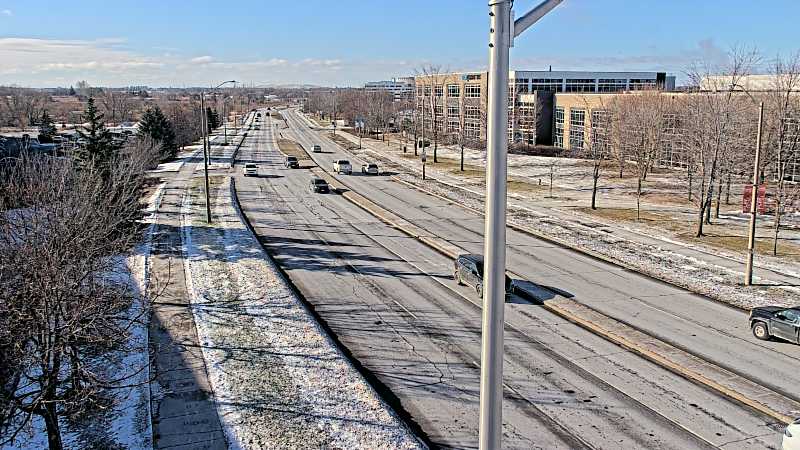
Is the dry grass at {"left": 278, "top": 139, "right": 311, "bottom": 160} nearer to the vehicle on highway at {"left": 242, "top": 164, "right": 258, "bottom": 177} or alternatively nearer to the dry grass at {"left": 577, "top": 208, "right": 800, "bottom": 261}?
the vehicle on highway at {"left": 242, "top": 164, "right": 258, "bottom": 177}

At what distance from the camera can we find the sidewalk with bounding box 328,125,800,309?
23750mm

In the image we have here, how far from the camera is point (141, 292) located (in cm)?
2289

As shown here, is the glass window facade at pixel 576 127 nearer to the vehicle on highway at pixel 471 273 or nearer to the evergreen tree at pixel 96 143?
the vehicle on highway at pixel 471 273

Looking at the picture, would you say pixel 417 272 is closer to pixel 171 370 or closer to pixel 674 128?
pixel 171 370

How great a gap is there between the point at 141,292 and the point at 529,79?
7556cm

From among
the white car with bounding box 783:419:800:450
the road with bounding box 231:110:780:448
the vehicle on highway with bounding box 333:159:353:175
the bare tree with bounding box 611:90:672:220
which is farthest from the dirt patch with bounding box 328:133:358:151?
the white car with bounding box 783:419:800:450

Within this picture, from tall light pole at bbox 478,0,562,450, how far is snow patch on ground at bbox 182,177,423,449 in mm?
7744

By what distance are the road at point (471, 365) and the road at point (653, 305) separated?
1.24m

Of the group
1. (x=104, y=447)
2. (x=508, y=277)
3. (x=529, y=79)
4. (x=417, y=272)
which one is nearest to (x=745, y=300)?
(x=508, y=277)

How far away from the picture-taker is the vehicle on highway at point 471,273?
77.8ft

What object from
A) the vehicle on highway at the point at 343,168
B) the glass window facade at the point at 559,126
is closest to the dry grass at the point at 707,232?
the vehicle on highway at the point at 343,168

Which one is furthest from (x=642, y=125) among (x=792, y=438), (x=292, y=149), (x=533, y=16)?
(x=292, y=149)

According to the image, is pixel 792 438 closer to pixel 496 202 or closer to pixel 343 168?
pixel 496 202

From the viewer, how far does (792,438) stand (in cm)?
1218
